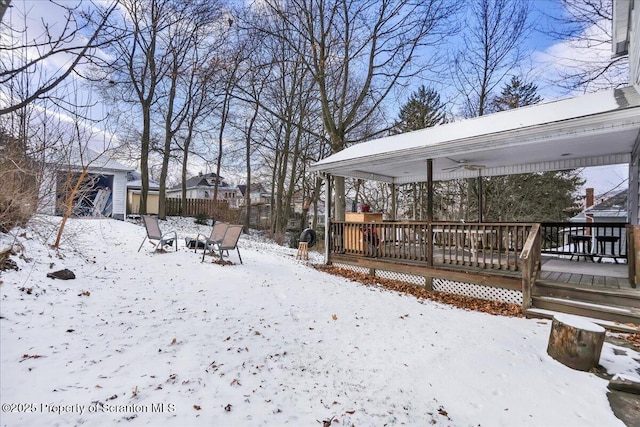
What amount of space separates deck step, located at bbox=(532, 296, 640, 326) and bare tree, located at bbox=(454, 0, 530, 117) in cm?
1161

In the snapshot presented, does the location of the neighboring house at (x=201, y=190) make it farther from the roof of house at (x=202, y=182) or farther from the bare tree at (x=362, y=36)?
the bare tree at (x=362, y=36)

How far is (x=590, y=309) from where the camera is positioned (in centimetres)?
461

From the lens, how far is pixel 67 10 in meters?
2.12

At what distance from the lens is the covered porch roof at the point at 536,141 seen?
477cm

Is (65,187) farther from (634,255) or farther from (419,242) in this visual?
(634,255)

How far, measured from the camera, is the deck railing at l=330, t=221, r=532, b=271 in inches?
242

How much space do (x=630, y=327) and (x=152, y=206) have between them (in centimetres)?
2762

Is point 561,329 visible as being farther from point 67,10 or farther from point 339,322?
point 67,10

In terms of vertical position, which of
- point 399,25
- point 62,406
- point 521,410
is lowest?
point 521,410

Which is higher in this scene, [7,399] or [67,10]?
[67,10]

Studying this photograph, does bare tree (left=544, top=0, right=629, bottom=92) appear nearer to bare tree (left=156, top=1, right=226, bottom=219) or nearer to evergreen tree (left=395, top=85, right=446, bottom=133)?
evergreen tree (left=395, top=85, right=446, bottom=133)

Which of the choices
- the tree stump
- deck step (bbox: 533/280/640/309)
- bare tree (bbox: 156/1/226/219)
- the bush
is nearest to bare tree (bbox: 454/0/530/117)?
deck step (bbox: 533/280/640/309)

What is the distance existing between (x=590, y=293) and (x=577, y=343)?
204 cm

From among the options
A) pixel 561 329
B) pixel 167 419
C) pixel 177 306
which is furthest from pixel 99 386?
pixel 561 329
